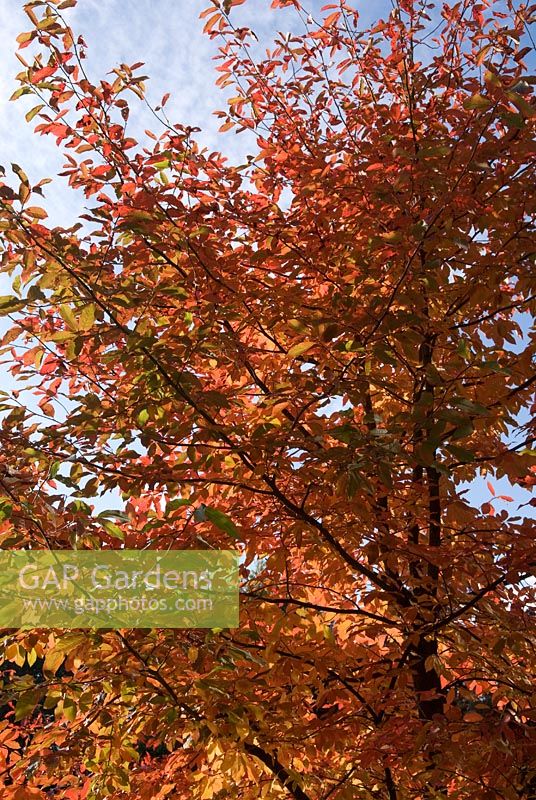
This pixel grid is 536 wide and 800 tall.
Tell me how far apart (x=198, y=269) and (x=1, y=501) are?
133 centimetres

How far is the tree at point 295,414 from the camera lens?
221 centimetres

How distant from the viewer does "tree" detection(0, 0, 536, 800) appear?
221 cm

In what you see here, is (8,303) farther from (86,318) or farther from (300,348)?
(300,348)

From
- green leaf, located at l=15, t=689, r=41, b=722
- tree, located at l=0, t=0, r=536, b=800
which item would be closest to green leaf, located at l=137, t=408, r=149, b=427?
tree, located at l=0, t=0, r=536, b=800

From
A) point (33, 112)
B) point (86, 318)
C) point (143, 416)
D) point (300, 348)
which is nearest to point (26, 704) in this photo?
point (143, 416)

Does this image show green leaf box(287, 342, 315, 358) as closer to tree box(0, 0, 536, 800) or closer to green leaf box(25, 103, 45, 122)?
tree box(0, 0, 536, 800)

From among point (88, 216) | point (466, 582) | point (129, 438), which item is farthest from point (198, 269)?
point (466, 582)

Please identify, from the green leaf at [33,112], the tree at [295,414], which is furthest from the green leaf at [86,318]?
the green leaf at [33,112]

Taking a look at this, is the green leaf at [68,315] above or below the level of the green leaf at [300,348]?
above

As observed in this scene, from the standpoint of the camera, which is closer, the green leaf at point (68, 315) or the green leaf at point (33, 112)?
the green leaf at point (68, 315)

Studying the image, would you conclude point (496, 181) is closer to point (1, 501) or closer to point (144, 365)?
point (144, 365)

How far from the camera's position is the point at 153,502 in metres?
3.54

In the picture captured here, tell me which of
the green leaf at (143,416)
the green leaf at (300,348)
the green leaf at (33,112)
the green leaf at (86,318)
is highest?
the green leaf at (33,112)

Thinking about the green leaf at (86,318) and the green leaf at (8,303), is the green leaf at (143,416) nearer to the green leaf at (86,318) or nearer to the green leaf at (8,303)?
the green leaf at (86,318)
